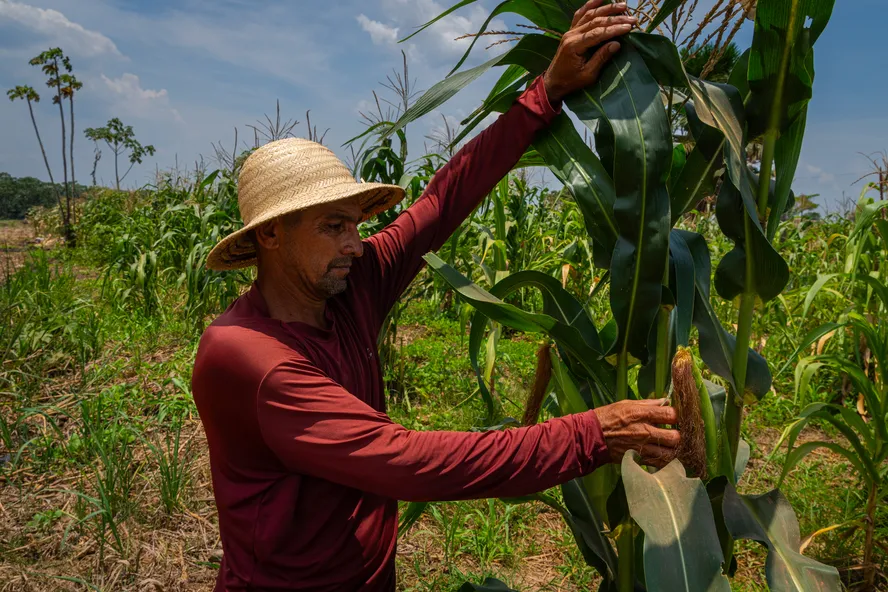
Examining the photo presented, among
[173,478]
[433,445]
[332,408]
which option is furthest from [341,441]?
[173,478]

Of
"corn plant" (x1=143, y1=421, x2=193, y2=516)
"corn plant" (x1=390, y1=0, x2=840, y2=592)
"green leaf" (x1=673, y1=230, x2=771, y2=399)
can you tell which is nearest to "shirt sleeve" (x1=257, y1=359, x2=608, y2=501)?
"corn plant" (x1=390, y1=0, x2=840, y2=592)

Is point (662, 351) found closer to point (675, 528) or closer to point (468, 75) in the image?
point (675, 528)

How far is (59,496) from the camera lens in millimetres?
2881

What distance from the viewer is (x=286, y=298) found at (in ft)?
5.11

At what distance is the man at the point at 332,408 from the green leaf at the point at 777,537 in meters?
0.27

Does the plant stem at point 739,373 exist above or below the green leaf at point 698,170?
below

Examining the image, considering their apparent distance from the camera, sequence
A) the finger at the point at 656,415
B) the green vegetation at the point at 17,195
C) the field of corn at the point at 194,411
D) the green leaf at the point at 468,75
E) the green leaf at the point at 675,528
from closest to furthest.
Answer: the green leaf at the point at 675,528
the finger at the point at 656,415
the green leaf at the point at 468,75
the field of corn at the point at 194,411
the green vegetation at the point at 17,195

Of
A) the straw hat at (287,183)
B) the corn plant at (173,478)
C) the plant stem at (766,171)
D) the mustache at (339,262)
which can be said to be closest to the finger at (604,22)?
the plant stem at (766,171)

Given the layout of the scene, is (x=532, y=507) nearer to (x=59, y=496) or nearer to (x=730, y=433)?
(x=730, y=433)

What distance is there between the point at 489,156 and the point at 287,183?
53 centimetres

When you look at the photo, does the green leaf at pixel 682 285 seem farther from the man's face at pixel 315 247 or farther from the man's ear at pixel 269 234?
the man's ear at pixel 269 234

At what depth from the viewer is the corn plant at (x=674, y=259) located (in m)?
1.12

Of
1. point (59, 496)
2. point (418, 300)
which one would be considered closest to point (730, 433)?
point (59, 496)

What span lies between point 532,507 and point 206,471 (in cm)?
162
